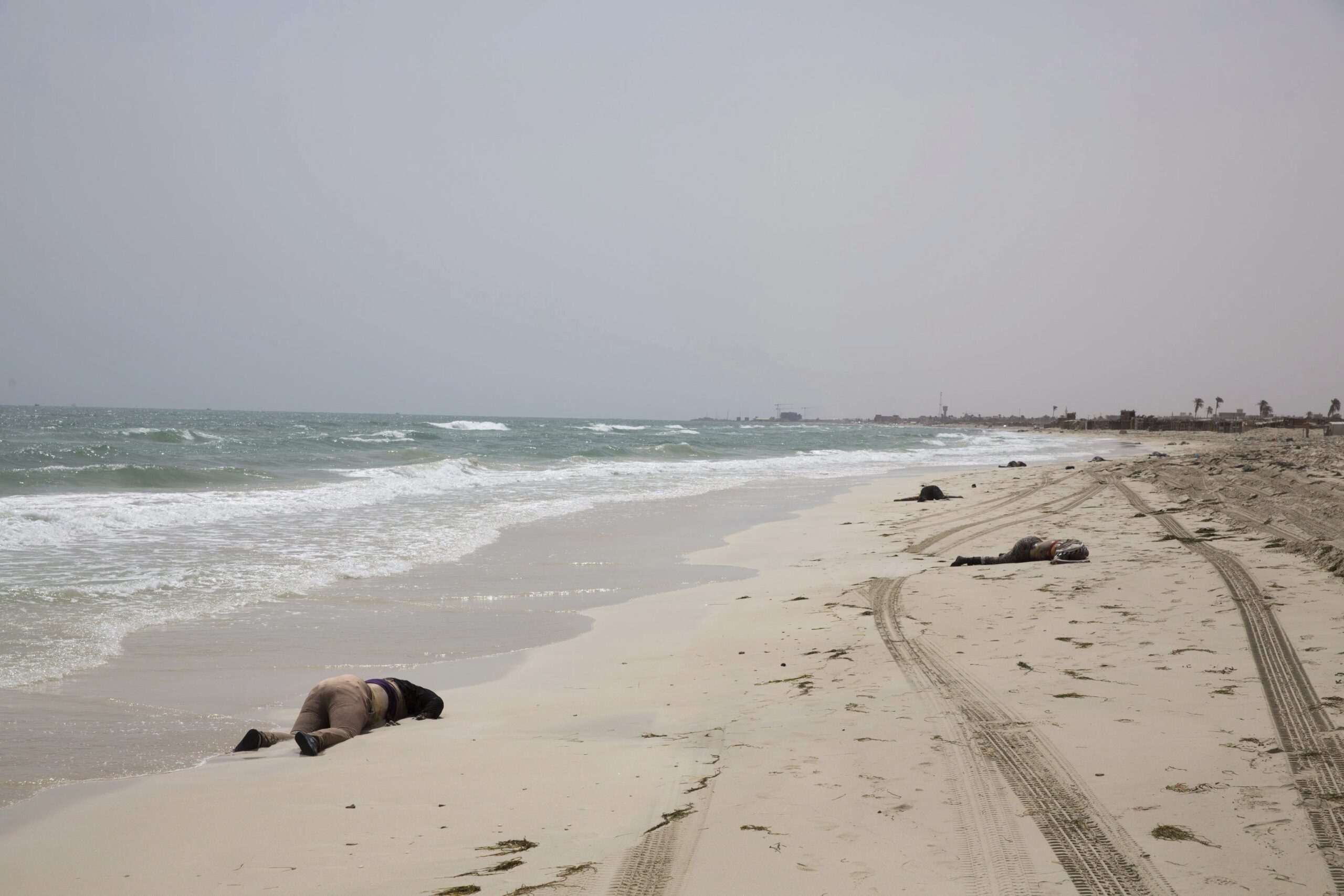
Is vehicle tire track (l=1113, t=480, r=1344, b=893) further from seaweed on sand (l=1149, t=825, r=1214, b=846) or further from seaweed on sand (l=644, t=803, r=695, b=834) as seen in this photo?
seaweed on sand (l=644, t=803, r=695, b=834)

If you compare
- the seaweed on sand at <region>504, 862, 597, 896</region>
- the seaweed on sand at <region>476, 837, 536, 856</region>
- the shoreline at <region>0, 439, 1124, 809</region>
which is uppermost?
the seaweed on sand at <region>504, 862, 597, 896</region>

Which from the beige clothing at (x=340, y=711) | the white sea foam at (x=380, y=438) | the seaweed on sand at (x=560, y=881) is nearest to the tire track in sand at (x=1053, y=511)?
the beige clothing at (x=340, y=711)

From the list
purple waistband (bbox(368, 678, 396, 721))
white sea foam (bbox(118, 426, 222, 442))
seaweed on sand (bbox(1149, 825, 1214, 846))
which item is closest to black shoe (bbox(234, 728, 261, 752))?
purple waistband (bbox(368, 678, 396, 721))

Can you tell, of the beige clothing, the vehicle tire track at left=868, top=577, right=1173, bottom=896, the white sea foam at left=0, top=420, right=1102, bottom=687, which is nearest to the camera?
the vehicle tire track at left=868, top=577, right=1173, bottom=896

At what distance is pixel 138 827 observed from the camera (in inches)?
122

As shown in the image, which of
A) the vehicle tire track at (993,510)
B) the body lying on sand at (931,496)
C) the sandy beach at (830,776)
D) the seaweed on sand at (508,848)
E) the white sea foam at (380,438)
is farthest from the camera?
the white sea foam at (380,438)

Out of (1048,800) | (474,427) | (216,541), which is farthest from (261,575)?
(474,427)

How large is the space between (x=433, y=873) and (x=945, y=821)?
174 centimetres

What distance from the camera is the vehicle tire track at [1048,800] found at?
238 cm

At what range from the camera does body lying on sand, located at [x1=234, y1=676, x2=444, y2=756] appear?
4.00 metres

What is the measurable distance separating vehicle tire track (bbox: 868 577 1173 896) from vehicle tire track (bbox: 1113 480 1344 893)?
541mm

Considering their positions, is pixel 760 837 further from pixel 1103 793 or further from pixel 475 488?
pixel 475 488

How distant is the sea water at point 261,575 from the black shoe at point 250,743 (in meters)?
0.21

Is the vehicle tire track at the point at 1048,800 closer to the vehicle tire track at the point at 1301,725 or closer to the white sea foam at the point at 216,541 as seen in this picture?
the vehicle tire track at the point at 1301,725
